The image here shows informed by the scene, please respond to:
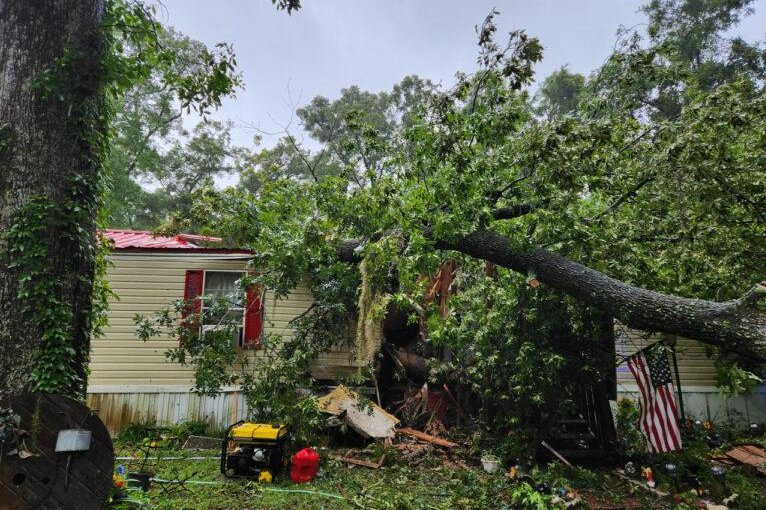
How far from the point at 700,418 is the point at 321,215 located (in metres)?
9.67

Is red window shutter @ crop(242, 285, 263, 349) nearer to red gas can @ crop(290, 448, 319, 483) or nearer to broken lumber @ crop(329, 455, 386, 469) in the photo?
broken lumber @ crop(329, 455, 386, 469)

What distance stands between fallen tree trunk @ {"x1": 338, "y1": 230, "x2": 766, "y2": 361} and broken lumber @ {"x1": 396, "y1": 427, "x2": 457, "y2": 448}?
3593 mm

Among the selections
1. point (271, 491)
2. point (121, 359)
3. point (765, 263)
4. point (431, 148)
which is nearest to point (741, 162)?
point (765, 263)

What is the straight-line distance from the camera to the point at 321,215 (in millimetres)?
6977

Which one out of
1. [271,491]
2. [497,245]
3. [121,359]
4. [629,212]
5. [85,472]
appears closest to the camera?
[85,472]

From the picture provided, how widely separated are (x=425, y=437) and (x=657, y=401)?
3.83 metres

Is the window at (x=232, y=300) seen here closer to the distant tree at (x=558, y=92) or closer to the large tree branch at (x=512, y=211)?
the large tree branch at (x=512, y=211)

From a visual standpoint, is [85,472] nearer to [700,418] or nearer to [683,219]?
[683,219]

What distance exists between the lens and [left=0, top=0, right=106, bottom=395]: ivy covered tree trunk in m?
3.59

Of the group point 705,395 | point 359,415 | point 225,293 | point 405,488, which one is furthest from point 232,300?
point 705,395

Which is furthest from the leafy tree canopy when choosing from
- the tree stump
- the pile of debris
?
the tree stump

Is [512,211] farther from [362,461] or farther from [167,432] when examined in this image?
[167,432]

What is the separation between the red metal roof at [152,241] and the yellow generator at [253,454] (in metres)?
4.15

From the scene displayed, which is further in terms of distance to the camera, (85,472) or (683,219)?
(683,219)
